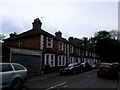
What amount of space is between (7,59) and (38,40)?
328 inches

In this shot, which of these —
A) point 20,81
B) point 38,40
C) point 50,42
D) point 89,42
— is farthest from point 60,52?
point 89,42

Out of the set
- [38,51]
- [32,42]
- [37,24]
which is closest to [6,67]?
[38,51]

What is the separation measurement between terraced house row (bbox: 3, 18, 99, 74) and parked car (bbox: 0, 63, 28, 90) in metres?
7.22

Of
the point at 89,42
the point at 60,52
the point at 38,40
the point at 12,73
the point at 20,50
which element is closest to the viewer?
the point at 12,73

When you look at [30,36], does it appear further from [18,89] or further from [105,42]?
[105,42]

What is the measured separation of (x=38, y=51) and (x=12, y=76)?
44.0 ft

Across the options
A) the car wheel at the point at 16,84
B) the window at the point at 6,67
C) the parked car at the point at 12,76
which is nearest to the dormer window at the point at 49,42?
the parked car at the point at 12,76

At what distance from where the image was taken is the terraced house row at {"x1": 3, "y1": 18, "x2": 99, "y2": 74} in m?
20.9

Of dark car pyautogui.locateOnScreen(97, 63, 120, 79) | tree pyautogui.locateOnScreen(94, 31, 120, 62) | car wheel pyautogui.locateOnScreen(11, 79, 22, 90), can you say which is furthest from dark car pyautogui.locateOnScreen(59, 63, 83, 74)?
tree pyautogui.locateOnScreen(94, 31, 120, 62)

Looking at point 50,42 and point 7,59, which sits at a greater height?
point 50,42

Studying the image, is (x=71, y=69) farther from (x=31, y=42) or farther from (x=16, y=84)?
(x=16, y=84)

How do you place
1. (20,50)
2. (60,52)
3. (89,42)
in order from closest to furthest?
(20,50) < (60,52) < (89,42)

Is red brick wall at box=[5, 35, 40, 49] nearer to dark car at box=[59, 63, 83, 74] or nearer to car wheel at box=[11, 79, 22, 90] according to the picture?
dark car at box=[59, 63, 83, 74]

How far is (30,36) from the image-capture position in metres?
28.4
